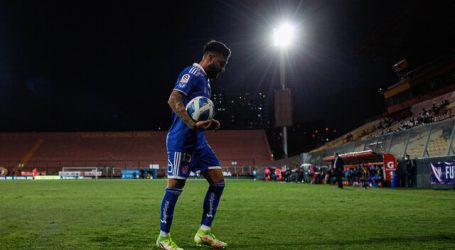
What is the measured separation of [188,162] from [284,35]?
104 ft

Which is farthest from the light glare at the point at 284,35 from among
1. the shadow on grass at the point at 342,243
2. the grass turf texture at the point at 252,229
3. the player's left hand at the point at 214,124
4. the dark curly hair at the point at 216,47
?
the player's left hand at the point at 214,124

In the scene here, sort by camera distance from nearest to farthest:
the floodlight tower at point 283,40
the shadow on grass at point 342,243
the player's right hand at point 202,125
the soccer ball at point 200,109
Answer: the player's right hand at point 202,125 < the soccer ball at point 200,109 < the shadow on grass at point 342,243 < the floodlight tower at point 283,40

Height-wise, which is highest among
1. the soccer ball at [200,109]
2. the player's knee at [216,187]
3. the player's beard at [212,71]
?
the player's beard at [212,71]

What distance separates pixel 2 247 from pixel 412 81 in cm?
5444

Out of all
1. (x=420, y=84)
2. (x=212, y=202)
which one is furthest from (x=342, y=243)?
(x=420, y=84)

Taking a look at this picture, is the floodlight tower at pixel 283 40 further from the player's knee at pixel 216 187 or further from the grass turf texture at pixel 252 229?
the player's knee at pixel 216 187

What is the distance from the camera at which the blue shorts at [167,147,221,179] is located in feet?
16.4

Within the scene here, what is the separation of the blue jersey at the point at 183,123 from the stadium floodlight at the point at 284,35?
31.2m

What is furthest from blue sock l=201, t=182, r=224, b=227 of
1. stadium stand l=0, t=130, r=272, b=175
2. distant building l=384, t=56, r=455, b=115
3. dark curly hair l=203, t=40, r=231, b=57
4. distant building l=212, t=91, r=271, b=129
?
distant building l=212, t=91, r=271, b=129

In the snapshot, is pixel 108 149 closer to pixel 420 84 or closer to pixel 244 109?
pixel 244 109

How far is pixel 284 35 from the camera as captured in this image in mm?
35531

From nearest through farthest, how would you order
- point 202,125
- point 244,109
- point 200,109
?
point 202,125 < point 200,109 < point 244,109

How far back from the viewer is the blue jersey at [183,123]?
496 cm

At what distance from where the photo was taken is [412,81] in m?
53.3
